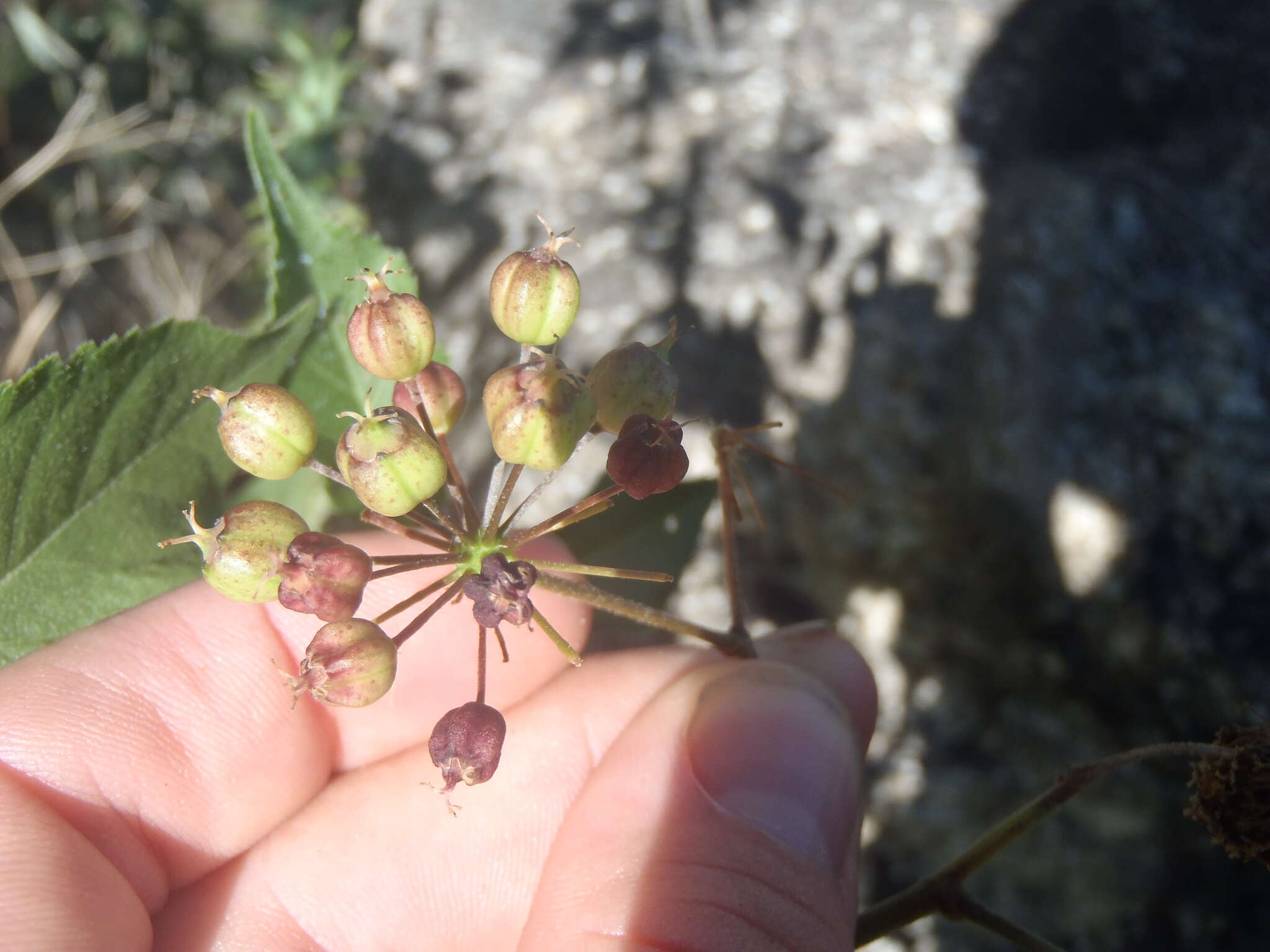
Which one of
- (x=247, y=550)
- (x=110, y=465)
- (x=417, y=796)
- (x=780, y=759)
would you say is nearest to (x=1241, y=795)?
(x=780, y=759)

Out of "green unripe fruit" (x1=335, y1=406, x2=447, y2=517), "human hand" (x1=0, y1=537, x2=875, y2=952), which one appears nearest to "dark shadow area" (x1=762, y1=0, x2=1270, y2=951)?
"human hand" (x1=0, y1=537, x2=875, y2=952)

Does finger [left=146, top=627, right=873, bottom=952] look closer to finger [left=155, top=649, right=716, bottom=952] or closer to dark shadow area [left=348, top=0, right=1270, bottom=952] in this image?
finger [left=155, top=649, right=716, bottom=952]

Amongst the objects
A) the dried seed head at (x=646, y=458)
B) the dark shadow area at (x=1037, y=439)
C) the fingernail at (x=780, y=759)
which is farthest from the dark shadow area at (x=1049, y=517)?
the dried seed head at (x=646, y=458)

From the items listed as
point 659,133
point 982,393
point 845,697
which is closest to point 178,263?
point 659,133

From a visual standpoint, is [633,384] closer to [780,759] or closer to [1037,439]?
[780,759]

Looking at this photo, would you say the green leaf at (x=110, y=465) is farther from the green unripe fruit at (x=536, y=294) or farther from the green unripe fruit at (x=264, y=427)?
the green unripe fruit at (x=536, y=294)
